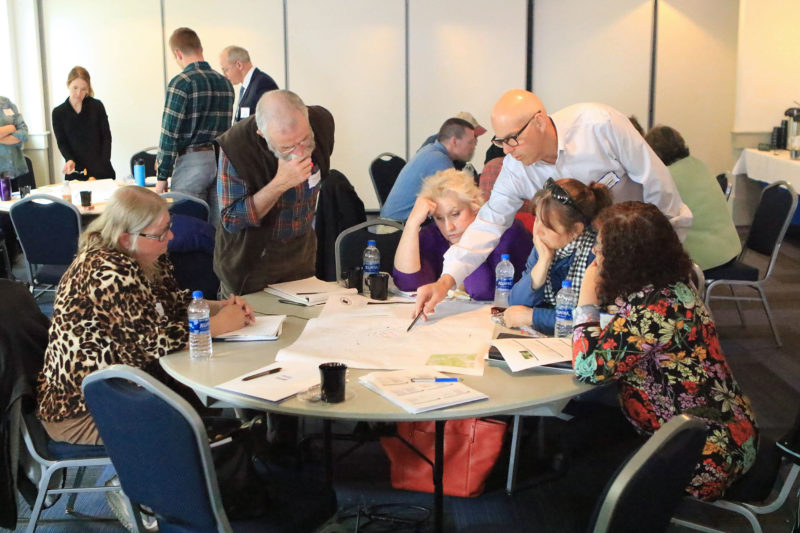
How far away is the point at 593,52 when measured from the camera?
28.6ft

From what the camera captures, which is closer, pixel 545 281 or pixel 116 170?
pixel 545 281

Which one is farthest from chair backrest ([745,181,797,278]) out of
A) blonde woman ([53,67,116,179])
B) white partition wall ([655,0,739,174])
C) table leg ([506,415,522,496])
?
blonde woman ([53,67,116,179])

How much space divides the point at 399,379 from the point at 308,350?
0.38 metres

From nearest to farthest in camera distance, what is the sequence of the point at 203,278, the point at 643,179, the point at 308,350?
the point at 308,350, the point at 643,179, the point at 203,278

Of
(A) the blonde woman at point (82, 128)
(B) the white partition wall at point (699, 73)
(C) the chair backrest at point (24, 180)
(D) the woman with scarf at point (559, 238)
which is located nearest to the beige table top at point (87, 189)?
(C) the chair backrest at point (24, 180)

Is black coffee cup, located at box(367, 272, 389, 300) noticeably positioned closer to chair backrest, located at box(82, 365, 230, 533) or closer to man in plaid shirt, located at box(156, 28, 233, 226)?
chair backrest, located at box(82, 365, 230, 533)

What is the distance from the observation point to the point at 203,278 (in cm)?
357

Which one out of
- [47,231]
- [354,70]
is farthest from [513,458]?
[354,70]

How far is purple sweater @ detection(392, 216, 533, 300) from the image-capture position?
3.17 m

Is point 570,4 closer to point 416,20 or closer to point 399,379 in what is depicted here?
point 416,20

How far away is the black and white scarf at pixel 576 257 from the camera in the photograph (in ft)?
9.41

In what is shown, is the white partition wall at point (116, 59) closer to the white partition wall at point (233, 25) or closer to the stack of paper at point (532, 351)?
the white partition wall at point (233, 25)

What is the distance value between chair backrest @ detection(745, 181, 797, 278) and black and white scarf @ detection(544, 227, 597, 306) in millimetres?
2182

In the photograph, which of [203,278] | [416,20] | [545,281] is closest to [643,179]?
[545,281]
